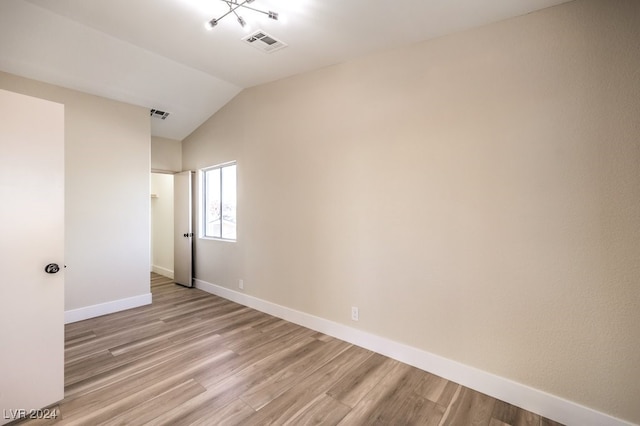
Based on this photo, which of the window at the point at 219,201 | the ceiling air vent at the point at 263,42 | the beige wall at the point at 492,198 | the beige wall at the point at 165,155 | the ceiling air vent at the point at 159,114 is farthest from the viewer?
the beige wall at the point at 165,155

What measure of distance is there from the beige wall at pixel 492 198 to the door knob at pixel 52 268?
2.19m

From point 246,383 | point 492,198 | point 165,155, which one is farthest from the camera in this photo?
point 165,155

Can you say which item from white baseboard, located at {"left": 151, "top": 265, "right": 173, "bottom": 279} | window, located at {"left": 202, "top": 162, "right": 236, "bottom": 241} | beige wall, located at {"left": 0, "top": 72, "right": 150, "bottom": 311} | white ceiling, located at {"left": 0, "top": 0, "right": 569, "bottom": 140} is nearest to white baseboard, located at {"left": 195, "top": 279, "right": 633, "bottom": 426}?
window, located at {"left": 202, "top": 162, "right": 236, "bottom": 241}

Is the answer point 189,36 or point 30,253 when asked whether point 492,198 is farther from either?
point 30,253

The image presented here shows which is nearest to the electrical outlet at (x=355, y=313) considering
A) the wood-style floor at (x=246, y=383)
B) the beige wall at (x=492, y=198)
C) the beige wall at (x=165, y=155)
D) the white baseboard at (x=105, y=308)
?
the beige wall at (x=492, y=198)

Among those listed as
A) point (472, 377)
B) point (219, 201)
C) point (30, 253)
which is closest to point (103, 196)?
point (219, 201)

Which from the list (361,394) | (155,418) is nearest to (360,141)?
(361,394)

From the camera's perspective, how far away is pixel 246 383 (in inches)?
91.4

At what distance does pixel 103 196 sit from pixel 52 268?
2.22 meters

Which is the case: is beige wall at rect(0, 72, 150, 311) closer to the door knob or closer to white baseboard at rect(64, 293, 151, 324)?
white baseboard at rect(64, 293, 151, 324)

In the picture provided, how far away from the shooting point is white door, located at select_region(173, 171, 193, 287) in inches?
202

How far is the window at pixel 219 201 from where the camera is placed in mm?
4711

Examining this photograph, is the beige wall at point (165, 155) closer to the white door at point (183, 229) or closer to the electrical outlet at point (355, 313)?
the white door at point (183, 229)

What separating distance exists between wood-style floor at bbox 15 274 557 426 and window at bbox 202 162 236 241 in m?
1.82
